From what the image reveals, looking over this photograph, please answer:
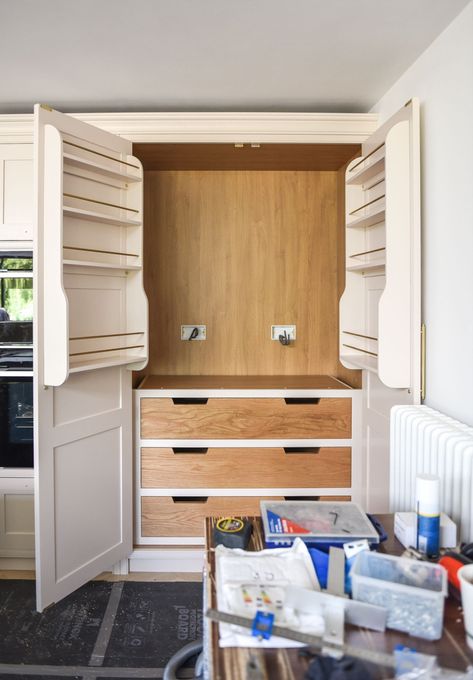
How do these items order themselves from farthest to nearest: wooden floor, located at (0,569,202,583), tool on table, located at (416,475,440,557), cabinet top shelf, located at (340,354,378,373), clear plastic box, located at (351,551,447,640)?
wooden floor, located at (0,569,202,583) → cabinet top shelf, located at (340,354,378,373) → tool on table, located at (416,475,440,557) → clear plastic box, located at (351,551,447,640)

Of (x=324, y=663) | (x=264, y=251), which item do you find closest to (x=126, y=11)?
(x=264, y=251)

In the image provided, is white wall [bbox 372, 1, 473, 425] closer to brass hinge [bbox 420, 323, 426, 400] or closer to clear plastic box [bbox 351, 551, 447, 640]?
brass hinge [bbox 420, 323, 426, 400]

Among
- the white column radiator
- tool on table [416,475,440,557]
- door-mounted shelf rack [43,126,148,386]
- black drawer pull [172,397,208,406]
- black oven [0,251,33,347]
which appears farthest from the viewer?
black drawer pull [172,397,208,406]

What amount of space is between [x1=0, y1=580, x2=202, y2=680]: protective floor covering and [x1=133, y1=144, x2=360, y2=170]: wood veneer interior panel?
2169 mm

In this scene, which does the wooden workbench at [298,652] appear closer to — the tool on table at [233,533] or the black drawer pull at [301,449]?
the tool on table at [233,533]

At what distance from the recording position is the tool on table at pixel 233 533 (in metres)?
1.26

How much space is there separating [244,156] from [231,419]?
1380 millimetres

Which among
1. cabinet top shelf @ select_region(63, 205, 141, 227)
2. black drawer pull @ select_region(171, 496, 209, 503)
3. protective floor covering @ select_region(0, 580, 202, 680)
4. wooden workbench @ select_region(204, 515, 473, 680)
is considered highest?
cabinet top shelf @ select_region(63, 205, 141, 227)

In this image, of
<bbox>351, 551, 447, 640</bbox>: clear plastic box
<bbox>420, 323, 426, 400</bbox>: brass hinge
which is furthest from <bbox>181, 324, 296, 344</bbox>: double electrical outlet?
<bbox>351, 551, 447, 640</bbox>: clear plastic box

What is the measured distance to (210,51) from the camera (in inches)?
82.9

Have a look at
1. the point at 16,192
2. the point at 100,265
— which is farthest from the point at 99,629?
the point at 16,192

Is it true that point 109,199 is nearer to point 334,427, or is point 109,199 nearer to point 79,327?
point 79,327

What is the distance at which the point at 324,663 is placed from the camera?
2.72 feet

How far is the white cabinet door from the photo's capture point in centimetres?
260
